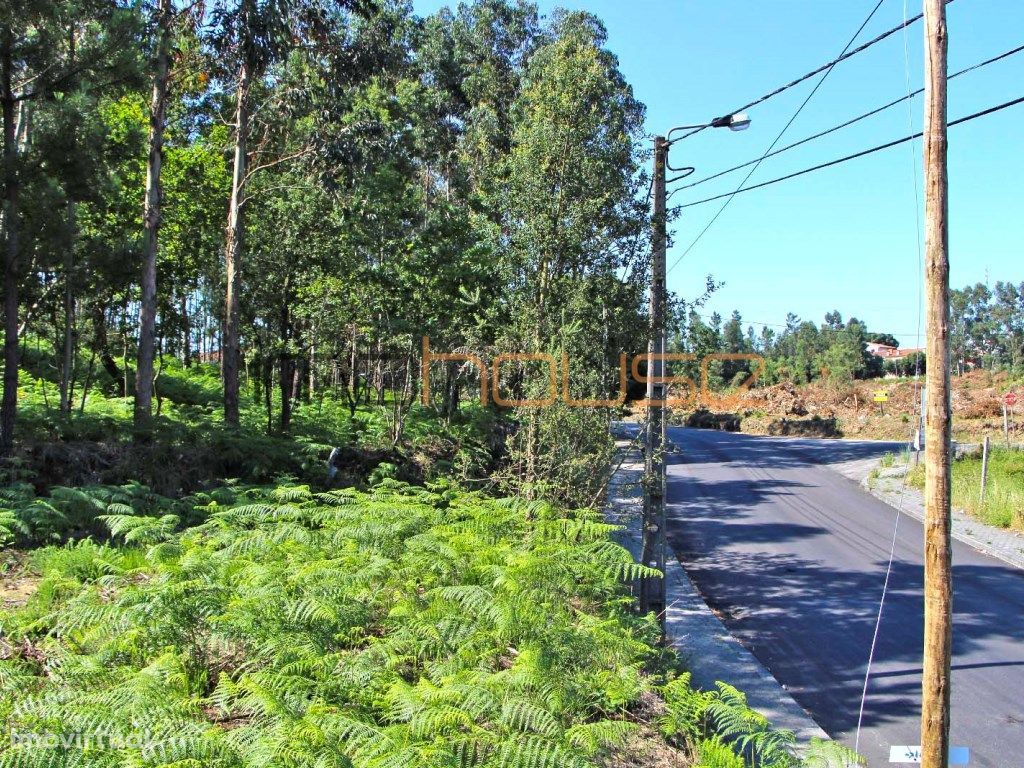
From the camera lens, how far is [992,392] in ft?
131

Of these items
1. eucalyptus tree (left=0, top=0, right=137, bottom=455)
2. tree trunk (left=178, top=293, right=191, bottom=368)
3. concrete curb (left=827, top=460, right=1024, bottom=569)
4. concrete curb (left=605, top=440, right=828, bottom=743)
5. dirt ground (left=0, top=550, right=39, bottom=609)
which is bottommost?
concrete curb (left=605, top=440, right=828, bottom=743)

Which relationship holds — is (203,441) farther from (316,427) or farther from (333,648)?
(333,648)

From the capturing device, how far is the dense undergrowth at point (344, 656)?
154 inches

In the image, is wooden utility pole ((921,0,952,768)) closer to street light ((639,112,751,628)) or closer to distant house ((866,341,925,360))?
street light ((639,112,751,628))

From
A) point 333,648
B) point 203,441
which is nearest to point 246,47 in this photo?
point 203,441

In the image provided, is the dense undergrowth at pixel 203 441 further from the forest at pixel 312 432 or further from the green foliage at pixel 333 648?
the green foliage at pixel 333 648

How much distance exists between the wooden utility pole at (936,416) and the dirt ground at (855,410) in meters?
31.1

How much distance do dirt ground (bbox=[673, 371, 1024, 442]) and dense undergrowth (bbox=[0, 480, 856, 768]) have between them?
31.2m

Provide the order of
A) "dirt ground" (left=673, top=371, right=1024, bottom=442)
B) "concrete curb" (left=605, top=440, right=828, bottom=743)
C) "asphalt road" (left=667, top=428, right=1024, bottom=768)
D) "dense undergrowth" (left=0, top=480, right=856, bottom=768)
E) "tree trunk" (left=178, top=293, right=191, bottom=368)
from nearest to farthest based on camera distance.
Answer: "dense undergrowth" (left=0, top=480, right=856, bottom=768)
"concrete curb" (left=605, top=440, right=828, bottom=743)
"asphalt road" (left=667, top=428, right=1024, bottom=768)
"tree trunk" (left=178, top=293, right=191, bottom=368)
"dirt ground" (left=673, top=371, right=1024, bottom=442)

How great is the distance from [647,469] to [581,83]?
5.62 metres

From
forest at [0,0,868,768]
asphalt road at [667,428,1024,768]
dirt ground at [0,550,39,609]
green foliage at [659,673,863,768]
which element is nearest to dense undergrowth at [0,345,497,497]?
forest at [0,0,868,768]

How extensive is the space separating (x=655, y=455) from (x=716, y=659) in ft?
9.02

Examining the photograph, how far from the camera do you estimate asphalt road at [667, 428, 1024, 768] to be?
797 cm

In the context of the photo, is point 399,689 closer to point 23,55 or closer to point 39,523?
point 39,523
